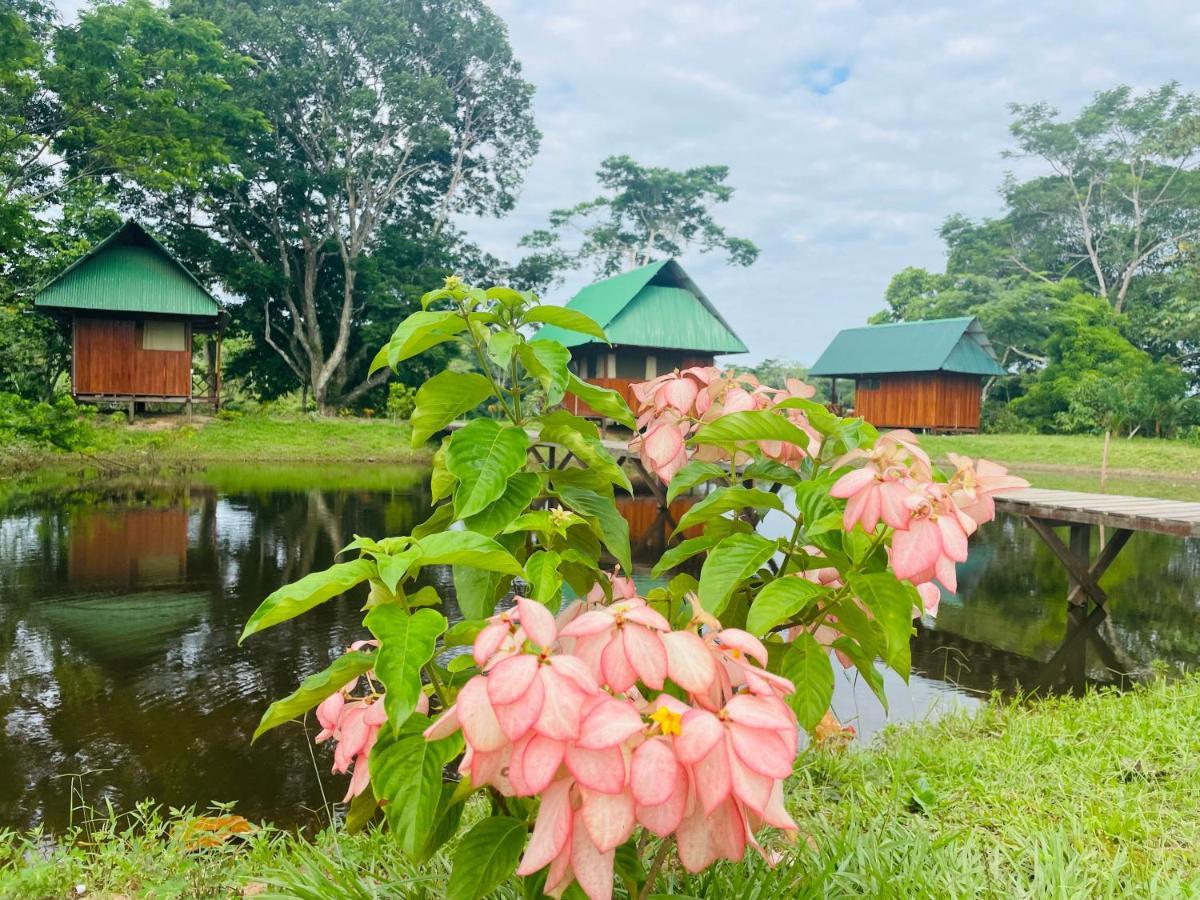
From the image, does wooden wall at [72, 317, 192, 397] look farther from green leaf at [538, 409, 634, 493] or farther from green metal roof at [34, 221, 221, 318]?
green leaf at [538, 409, 634, 493]

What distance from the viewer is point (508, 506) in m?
1.24

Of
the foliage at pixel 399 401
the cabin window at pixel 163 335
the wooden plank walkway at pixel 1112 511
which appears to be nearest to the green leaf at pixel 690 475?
the wooden plank walkway at pixel 1112 511

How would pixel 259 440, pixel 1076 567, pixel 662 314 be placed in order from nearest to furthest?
pixel 1076 567, pixel 259 440, pixel 662 314

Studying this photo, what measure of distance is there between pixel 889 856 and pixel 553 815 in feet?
4.56

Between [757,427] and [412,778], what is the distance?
2.28 feet

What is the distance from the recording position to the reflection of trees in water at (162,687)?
350 cm

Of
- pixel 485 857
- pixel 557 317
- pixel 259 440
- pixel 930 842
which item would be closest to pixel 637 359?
pixel 259 440

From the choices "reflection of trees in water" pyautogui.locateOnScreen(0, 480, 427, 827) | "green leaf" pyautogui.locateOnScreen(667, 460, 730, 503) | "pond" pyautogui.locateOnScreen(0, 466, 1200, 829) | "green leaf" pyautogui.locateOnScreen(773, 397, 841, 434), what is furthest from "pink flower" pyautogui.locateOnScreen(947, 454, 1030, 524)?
"reflection of trees in water" pyautogui.locateOnScreen(0, 480, 427, 827)

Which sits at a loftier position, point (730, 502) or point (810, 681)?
point (730, 502)

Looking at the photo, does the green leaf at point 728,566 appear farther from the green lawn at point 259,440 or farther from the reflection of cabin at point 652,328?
the reflection of cabin at point 652,328

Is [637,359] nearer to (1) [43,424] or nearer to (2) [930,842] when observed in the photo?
(1) [43,424]

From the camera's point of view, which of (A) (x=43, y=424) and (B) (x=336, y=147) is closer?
(A) (x=43, y=424)

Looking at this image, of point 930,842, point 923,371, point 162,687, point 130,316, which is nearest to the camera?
point 930,842

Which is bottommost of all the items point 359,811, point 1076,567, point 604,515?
point 1076,567
